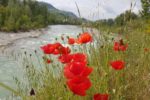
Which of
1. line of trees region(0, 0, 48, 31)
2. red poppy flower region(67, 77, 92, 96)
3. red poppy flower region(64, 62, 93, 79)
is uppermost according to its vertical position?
red poppy flower region(64, 62, 93, 79)

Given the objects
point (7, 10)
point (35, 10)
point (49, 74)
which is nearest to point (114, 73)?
point (49, 74)

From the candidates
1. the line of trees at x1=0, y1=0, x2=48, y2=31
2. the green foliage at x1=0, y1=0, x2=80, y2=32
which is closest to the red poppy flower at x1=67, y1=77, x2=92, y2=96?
the green foliage at x1=0, y1=0, x2=80, y2=32

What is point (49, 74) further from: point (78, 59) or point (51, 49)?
point (78, 59)

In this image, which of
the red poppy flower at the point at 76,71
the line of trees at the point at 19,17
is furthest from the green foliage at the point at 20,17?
the red poppy flower at the point at 76,71

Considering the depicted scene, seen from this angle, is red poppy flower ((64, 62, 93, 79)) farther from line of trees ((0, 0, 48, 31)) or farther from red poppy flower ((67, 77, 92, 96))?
line of trees ((0, 0, 48, 31))

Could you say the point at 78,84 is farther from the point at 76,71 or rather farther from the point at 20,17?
the point at 20,17

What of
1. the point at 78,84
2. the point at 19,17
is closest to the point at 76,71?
the point at 78,84

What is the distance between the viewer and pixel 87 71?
1.40 m

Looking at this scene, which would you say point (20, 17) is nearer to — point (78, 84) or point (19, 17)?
point (19, 17)

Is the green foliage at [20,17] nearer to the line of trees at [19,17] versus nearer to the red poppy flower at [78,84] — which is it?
the line of trees at [19,17]

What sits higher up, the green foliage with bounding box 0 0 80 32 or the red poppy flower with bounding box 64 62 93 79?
the red poppy flower with bounding box 64 62 93 79

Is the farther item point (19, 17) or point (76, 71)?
point (19, 17)

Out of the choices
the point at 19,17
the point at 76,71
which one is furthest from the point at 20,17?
the point at 76,71

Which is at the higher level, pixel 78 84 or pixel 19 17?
pixel 78 84
